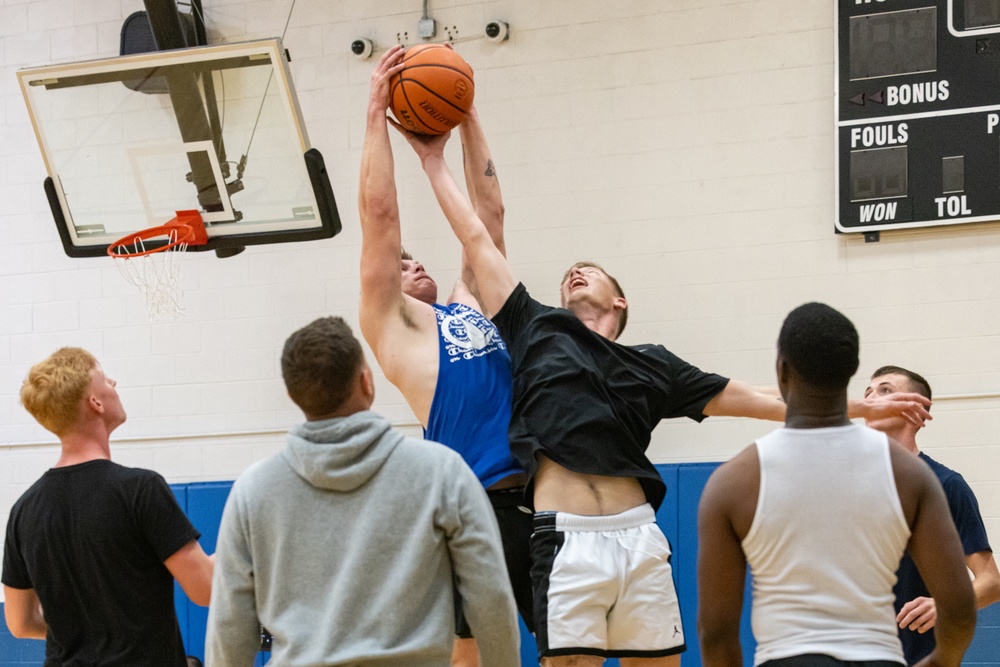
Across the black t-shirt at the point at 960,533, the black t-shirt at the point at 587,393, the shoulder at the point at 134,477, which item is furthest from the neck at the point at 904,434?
the shoulder at the point at 134,477

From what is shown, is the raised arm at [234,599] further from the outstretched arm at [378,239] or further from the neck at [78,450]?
the outstretched arm at [378,239]

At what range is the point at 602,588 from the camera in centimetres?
318

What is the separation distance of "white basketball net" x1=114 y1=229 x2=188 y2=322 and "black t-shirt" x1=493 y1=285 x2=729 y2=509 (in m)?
3.58

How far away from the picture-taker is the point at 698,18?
6.07 meters

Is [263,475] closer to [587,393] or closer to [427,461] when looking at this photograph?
[427,461]

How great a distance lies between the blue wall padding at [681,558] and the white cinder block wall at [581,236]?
34 cm

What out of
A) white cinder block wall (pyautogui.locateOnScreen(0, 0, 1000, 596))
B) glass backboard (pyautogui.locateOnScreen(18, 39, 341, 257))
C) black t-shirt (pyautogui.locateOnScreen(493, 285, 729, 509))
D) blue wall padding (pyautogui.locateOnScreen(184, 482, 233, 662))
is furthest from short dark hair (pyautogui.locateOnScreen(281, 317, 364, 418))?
blue wall padding (pyautogui.locateOnScreen(184, 482, 233, 662))

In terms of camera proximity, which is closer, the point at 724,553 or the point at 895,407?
the point at 724,553

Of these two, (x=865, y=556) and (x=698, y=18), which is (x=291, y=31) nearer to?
(x=698, y=18)

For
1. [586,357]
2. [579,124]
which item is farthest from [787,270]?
[586,357]

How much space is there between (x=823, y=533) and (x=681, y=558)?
356 cm

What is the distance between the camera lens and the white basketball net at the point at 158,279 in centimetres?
652

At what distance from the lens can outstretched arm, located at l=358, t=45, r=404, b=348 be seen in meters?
3.57

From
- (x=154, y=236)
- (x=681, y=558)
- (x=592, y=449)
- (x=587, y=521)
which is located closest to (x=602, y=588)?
(x=587, y=521)
